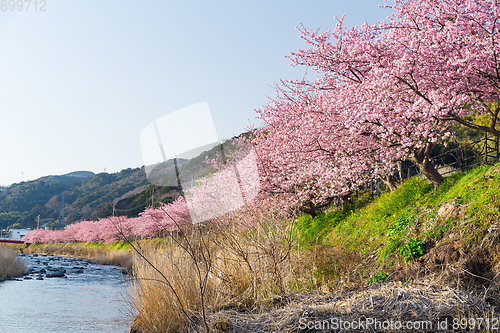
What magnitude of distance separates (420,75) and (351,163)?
333 cm

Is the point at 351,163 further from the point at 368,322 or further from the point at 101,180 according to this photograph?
the point at 101,180

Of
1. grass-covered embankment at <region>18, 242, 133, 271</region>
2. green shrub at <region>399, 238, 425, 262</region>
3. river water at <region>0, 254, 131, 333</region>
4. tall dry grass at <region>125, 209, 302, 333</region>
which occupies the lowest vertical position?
grass-covered embankment at <region>18, 242, 133, 271</region>

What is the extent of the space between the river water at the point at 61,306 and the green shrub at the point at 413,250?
15.9ft

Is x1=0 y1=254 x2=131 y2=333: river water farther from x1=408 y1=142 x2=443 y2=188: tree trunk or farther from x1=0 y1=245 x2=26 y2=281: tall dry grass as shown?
x1=408 y1=142 x2=443 y2=188: tree trunk

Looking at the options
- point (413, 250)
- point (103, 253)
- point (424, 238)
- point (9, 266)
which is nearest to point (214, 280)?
point (413, 250)

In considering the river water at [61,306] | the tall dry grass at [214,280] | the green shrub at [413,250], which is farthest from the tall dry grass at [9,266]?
the green shrub at [413,250]

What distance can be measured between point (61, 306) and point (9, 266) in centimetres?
901

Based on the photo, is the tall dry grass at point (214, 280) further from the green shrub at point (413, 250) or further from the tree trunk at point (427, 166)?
the tree trunk at point (427, 166)

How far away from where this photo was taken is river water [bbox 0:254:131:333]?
7.43 metres

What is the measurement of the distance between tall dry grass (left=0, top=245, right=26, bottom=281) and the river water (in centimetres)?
75

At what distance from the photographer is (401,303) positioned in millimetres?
3312

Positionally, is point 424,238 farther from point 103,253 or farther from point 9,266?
point 103,253

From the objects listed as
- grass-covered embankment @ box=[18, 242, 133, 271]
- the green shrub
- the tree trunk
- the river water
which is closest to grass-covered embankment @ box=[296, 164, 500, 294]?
the green shrub

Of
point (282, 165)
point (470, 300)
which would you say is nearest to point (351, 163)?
point (282, 165)
